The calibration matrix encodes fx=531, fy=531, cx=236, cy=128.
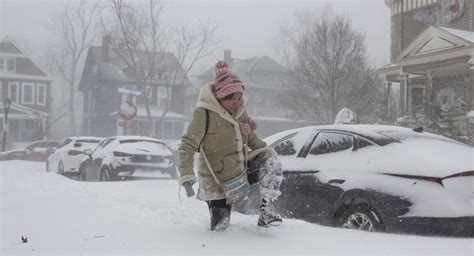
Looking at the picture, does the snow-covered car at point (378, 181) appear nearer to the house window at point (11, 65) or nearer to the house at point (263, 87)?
the house at point (263, 87)

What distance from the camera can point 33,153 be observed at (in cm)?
2955

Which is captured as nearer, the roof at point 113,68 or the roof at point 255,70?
the roof at point 113,68

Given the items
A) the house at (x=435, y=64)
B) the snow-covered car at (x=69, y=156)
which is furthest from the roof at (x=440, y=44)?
the snow-covered car at (x=69, y=156)

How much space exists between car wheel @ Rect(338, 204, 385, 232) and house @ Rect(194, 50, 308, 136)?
4637 cm

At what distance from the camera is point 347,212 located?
17.6ft

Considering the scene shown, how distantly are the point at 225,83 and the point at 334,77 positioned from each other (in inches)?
837

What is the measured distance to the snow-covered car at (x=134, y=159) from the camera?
1160 centimetres

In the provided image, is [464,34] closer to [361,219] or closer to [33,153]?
[361,219]

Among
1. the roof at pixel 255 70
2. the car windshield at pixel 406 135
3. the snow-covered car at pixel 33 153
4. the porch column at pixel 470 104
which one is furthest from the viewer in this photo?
the roof at pixel 255 70

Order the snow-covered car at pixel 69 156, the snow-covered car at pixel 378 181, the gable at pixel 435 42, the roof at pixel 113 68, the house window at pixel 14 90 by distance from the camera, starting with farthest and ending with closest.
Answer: the house window at pixel 14 90 < the roof at pixel 113 68 < the gable at pixel 435 42 < the snow-covered car at pixel 69 156 < the snow-covered car at pixel 378 181

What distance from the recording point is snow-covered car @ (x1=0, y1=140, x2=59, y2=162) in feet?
94.7

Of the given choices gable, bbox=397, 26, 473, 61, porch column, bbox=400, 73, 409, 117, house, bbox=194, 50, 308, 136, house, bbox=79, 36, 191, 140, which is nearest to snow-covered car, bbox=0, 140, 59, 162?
house, bbox=79, 36, 191, 140

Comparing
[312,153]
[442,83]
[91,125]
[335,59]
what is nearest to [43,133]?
[91,125]

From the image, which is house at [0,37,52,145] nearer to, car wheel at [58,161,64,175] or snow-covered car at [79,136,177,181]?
car wheel at [58,161,64,175]
